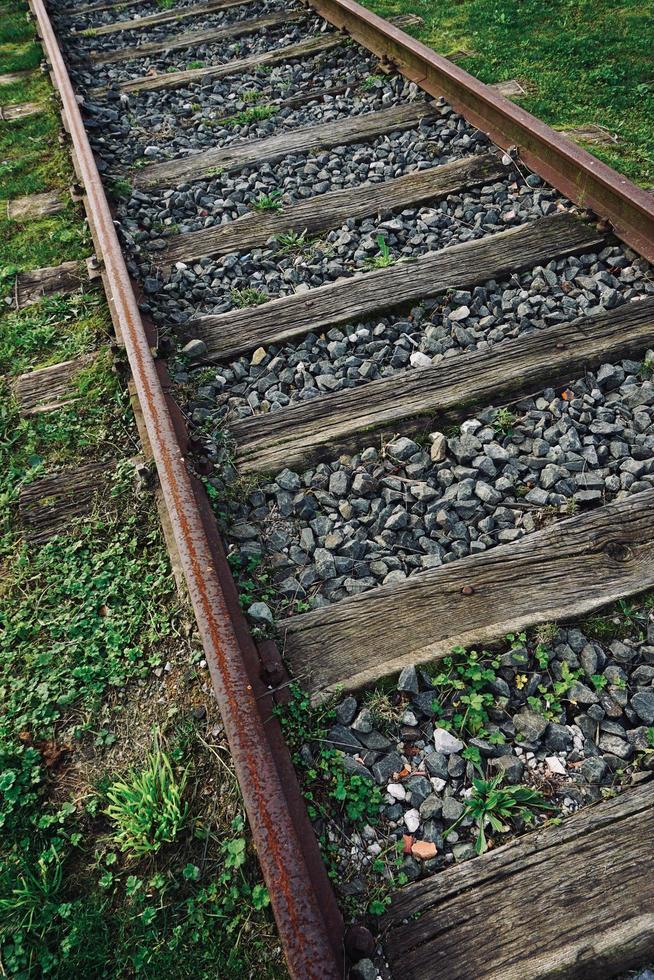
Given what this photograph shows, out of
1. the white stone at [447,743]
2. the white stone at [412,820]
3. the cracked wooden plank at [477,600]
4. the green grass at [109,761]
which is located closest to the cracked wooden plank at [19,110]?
the green grass at [109,761]

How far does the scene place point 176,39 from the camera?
20.9 ft

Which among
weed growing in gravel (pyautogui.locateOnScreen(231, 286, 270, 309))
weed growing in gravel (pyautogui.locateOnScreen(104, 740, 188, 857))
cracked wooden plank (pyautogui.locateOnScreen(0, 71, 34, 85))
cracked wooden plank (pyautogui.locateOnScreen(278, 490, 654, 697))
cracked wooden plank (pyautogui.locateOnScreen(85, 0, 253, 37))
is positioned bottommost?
weed growing in gravel (pyautogui.locateOnScreen(104, 740, 188, 857))

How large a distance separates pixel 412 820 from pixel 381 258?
2.75 m

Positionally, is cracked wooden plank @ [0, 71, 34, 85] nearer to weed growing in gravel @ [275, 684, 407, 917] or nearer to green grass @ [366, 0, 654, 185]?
green grass @ [366, 0, 654, 185]

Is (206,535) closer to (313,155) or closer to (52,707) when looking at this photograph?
(52,707)

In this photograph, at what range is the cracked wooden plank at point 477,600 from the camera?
2.27 metres

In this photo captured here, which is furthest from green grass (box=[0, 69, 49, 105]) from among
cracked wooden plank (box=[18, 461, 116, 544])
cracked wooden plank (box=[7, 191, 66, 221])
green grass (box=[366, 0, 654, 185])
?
cracked wooden plank (box=[18, 461, 116, 544])

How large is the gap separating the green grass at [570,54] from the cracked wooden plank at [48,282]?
3.19 metres

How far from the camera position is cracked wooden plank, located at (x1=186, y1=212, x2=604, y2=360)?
341 cm

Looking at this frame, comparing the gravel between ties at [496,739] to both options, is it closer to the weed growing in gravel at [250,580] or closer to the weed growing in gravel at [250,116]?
the weed growing in gravel at [250,580]

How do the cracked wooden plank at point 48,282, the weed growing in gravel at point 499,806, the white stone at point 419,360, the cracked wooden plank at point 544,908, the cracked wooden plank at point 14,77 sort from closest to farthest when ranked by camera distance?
the cracked wooden plank at point 544,908
the weed growing in gravel at point 499,806
the white stone at point 419,360
the cracked wooden plank at point 48,282
the cracked wooden plank at point 14,77

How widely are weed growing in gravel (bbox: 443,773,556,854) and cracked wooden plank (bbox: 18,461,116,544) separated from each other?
179 centimetres

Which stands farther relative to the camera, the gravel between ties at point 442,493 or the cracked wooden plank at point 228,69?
the cracked wooden plank at point 228,69

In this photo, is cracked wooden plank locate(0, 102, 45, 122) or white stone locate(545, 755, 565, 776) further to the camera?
cracked wooden plank locate(0, 102, 45, 122)
